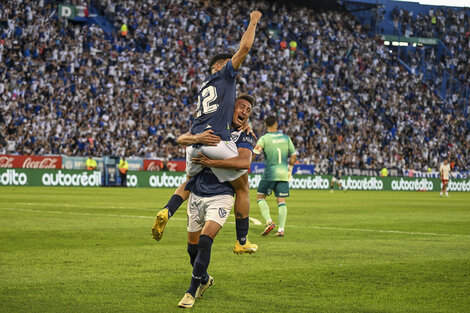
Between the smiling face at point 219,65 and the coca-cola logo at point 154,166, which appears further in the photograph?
the coca-cola logo at point 154,166

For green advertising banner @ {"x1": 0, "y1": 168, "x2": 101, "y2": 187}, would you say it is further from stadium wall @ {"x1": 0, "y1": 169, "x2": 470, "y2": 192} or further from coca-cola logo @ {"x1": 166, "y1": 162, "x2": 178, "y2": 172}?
coca-cola logo @ {"x1": 166, "y1": 162, "x2": 178, "y2": 172}

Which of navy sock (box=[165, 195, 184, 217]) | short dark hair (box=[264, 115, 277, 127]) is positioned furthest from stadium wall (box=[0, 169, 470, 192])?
navy sock (box=[165, 195, 184, 217])

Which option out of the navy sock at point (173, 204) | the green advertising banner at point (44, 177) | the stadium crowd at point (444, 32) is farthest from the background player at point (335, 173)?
the navy sock at point (173, 204)

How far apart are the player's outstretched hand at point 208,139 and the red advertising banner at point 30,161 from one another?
32905 mm

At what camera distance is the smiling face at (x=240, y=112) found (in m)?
7.36

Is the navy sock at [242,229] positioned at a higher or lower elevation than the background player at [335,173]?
higher

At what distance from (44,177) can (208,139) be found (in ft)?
109

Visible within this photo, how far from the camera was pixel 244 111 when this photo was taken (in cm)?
736

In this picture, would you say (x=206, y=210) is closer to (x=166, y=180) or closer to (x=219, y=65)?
(x=219, y=65)

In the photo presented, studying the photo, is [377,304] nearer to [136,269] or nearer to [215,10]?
[136,269]

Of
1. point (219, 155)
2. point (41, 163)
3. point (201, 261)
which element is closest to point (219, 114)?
point (219, 155)

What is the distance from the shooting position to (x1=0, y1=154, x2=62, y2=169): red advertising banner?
3797cm

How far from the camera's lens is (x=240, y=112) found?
290 inches

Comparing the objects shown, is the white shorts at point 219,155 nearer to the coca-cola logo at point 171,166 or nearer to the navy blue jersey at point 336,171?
the coca-cola logo at point 171,166
